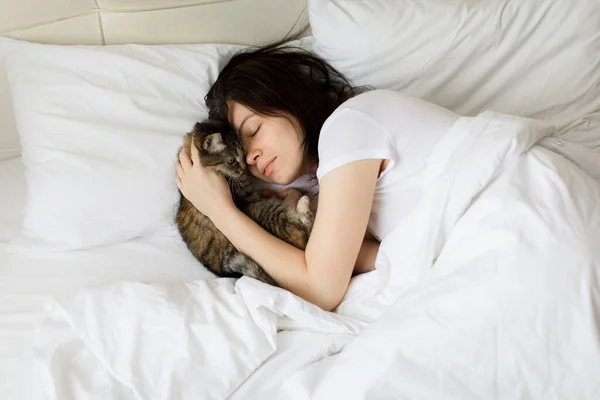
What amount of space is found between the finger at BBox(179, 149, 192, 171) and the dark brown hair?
0.12 metres

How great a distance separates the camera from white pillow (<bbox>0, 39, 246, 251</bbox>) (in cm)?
134

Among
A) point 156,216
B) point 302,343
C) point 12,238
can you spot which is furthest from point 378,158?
point 12,238

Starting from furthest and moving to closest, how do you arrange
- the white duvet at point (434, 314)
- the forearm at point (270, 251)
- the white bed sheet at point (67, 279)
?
the forearm at point (270, 251)
the white bed sheet at point (67, 279)
the white duvet at point (434, 314)

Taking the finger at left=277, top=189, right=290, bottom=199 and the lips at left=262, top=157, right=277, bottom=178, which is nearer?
the lips at left=262, top=157, right=277, bottom=178

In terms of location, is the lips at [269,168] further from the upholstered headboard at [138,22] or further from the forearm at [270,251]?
the upholstered headboard at [138,22]

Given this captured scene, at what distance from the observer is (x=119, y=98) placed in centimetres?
137

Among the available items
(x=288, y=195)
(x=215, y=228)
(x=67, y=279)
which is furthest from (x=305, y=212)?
(x=67, y=279)

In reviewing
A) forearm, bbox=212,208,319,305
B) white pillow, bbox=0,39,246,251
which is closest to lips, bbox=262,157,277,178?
forearm, bbox=212,208,319,305

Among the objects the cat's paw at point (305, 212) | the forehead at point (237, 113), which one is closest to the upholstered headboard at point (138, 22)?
the forehead at point (237, 113)

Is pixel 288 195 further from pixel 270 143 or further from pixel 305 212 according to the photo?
pixel 270 143

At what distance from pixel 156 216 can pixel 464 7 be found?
102cm

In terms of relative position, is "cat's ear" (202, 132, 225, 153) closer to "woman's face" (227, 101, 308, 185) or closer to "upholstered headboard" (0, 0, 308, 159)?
"woman's face" (227, 101, 308, 185)

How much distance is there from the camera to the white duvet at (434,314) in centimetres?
94

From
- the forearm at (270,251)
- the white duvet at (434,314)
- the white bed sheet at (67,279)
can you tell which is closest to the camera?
the white duvet at (434,314)
